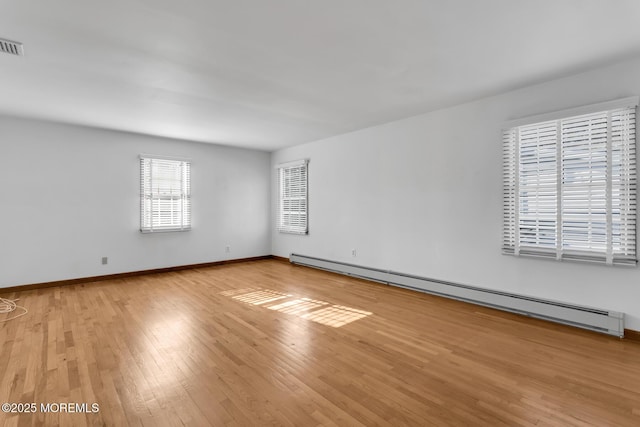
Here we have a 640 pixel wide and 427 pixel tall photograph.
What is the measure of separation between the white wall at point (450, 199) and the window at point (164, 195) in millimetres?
2883

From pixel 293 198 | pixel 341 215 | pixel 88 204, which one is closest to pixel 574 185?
pixel 341 215

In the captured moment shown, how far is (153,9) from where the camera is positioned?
88.7 inches

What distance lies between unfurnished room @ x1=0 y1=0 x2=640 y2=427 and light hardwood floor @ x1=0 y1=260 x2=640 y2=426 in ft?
0.07

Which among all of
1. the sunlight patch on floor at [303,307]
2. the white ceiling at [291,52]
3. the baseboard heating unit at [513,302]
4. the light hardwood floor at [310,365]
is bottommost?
the light hardwood floor at [310,365]

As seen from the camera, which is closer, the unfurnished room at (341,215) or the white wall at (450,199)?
the unfurnished room at (341,215)

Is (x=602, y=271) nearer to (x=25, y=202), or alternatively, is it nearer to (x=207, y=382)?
(x=207, y=382)

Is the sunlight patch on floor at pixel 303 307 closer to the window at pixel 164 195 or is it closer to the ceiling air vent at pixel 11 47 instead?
the window at pixel 164 195

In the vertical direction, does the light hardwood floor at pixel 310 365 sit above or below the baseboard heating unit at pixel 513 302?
below

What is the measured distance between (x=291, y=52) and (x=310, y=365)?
9.25ft

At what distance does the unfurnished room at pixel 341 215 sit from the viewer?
7.29ft

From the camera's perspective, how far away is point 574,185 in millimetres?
3395

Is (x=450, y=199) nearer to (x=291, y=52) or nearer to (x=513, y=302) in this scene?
(x=513, y=302)

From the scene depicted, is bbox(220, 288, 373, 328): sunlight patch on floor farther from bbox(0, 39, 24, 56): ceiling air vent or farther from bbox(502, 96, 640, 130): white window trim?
bbox(0, 39, 24, 56): ceiling air vent

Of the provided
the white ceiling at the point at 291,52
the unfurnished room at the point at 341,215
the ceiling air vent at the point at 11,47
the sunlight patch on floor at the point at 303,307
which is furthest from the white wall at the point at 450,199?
the ceiling air vent at the point at 11,47
